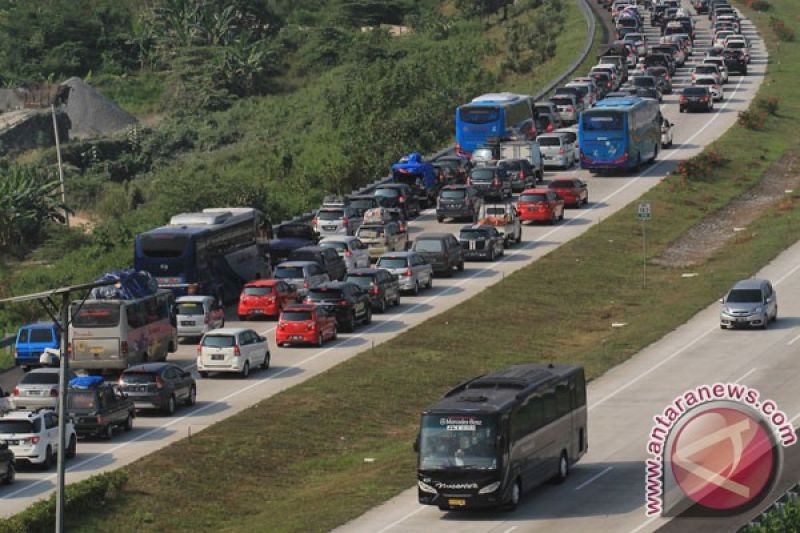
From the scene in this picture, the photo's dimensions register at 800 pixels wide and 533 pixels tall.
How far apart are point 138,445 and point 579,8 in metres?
131

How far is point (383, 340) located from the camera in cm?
7162

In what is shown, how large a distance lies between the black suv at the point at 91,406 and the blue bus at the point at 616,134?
48458 millimetres

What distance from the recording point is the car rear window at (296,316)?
70.8 metres

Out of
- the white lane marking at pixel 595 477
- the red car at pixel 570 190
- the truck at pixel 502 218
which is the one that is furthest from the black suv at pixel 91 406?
the red car at pixel 570 190

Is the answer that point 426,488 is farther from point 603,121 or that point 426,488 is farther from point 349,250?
point 603,121

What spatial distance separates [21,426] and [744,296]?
92.8 ft

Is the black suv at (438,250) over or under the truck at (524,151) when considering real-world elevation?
under

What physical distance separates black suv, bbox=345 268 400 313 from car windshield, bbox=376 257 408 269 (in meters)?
1.05

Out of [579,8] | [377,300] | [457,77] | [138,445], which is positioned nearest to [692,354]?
[377,300]

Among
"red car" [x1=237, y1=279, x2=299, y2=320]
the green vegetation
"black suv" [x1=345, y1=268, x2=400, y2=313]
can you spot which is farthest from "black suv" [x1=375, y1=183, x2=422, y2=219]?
"red car" [x1=237, y1=279, x2=299, y2=320]

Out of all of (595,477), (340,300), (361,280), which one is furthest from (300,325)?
(595,477)

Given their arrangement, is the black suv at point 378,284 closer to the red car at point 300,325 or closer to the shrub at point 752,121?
the red car at point 300,325

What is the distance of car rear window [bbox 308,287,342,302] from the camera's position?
238 ft

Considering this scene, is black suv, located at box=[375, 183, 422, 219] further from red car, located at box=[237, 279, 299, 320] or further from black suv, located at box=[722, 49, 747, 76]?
black suv, located at box=[722, 49, 747, 76]
